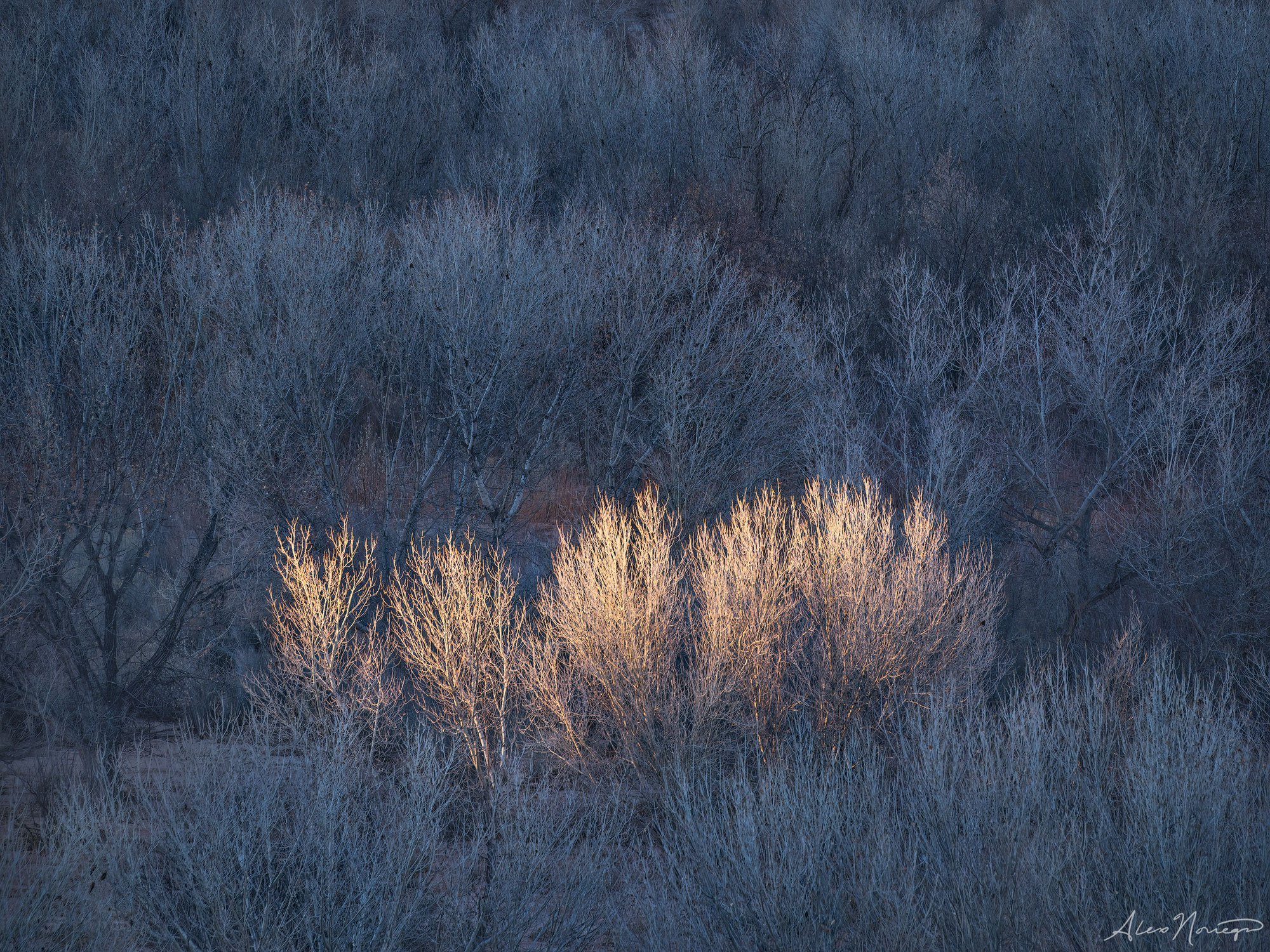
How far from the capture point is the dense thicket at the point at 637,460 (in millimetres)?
9477

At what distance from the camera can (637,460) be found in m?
18.8

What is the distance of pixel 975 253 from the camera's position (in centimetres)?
2372

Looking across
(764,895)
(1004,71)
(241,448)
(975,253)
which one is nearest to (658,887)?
(764,895)
